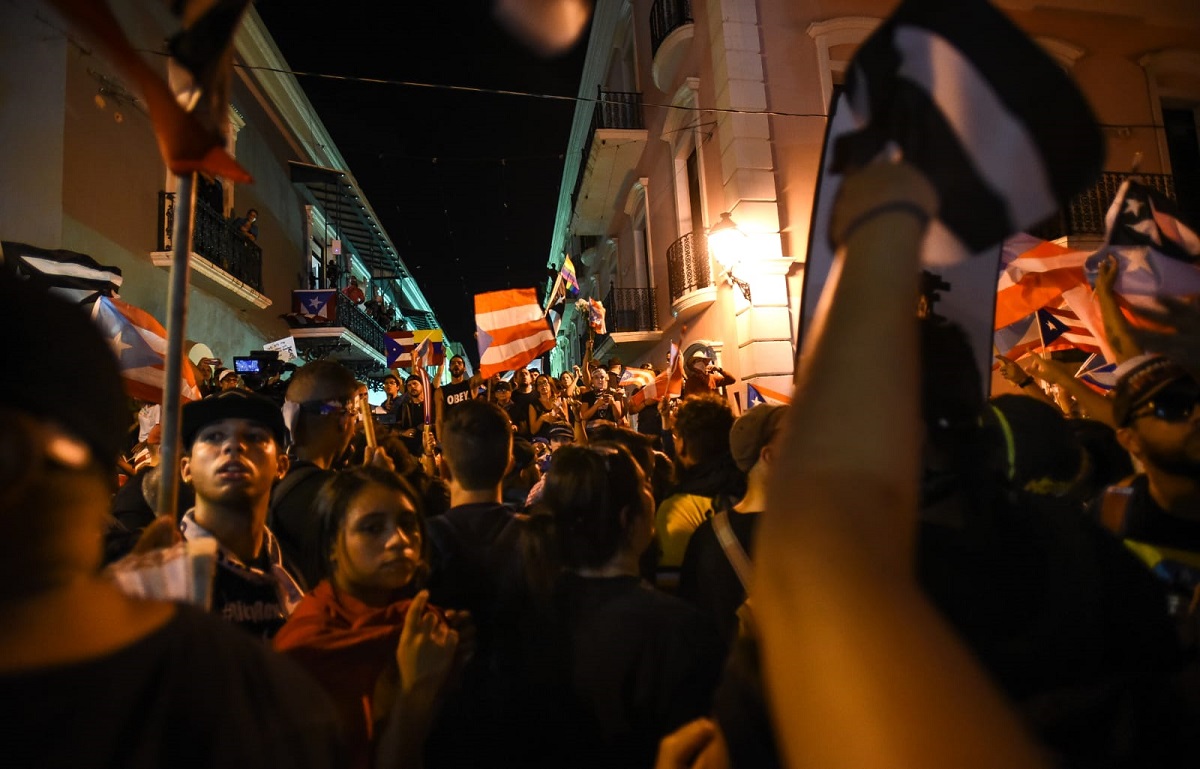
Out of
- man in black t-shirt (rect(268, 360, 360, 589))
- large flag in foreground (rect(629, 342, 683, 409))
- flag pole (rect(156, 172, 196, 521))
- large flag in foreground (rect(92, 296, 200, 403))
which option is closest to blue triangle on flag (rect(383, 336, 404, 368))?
large flag in foreground (rect(629, 342, 683, 409))

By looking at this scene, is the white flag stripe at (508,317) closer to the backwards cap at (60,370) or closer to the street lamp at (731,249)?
the street lamp at (731,249)

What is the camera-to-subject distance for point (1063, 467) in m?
1.58

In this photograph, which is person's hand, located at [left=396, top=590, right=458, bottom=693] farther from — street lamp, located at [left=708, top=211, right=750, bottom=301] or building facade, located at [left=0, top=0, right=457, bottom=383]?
street lamp, located at [left=708, top=211, right=750, bottom=301]

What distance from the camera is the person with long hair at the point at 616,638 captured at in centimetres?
184

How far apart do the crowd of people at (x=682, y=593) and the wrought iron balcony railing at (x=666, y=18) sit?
43.1ft

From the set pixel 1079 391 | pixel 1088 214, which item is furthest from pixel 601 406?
pixel 1088 214

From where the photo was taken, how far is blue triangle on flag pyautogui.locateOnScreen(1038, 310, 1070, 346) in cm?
659

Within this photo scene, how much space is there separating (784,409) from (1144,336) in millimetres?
1507

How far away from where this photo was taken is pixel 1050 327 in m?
6.64

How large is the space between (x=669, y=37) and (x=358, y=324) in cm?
1390

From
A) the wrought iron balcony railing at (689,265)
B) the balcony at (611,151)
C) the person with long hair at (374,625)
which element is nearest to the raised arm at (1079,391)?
the person with long hair at (374,625)

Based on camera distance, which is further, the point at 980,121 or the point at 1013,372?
the point at 1013,372

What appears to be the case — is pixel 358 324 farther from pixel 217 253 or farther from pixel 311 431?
pixel 311 431

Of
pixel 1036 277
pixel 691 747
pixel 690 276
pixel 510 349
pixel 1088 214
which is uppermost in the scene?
pixel 1088 214
